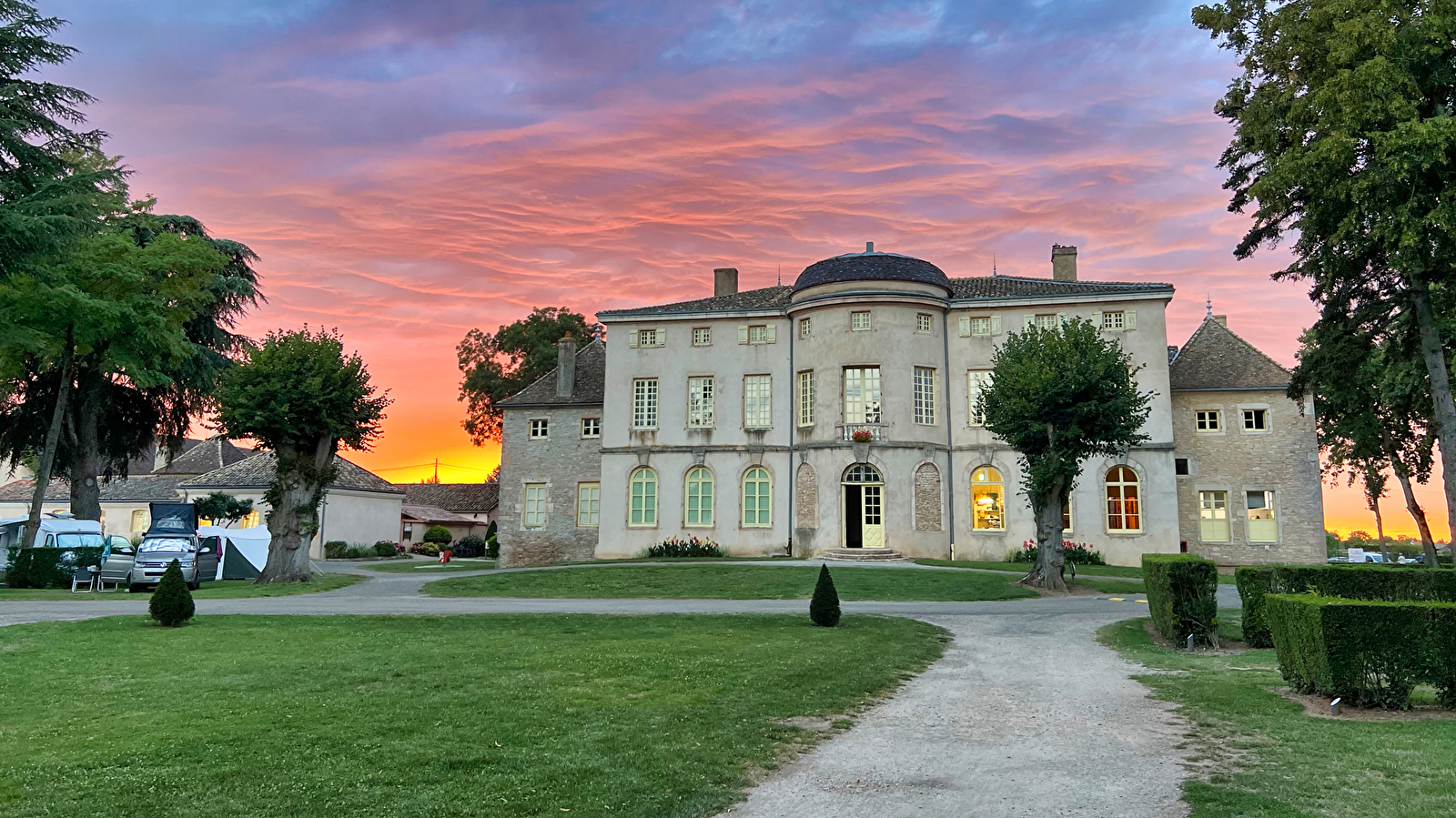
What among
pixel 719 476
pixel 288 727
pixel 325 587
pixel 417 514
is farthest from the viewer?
pixel 417 514

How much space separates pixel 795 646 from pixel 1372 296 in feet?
61.3

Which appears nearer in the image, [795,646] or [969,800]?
[969,800]

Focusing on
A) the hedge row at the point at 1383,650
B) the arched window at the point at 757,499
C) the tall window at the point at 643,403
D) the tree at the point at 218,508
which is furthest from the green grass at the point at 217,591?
the hedge row at the point at 1383,650

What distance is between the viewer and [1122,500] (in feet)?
111

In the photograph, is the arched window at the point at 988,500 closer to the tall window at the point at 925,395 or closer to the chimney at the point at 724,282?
the tall window at the point at 925,395

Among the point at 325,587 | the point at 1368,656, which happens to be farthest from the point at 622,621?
the point at 325,587

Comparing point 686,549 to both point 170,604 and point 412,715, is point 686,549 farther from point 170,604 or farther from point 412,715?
point 412,715

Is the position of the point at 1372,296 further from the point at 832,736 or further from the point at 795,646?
the point at 832,736

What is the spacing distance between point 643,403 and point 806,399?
692 cm

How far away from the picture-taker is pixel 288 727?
7867 mm

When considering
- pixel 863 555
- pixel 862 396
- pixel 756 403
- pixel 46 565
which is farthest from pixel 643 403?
pixel 46 565

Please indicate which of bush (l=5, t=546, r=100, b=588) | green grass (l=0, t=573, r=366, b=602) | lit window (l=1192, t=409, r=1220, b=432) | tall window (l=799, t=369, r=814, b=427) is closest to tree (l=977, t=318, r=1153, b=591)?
tall window (l=799, t=369, r=814, b=427)

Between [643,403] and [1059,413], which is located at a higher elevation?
[643,403]

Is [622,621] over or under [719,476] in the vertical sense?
under
